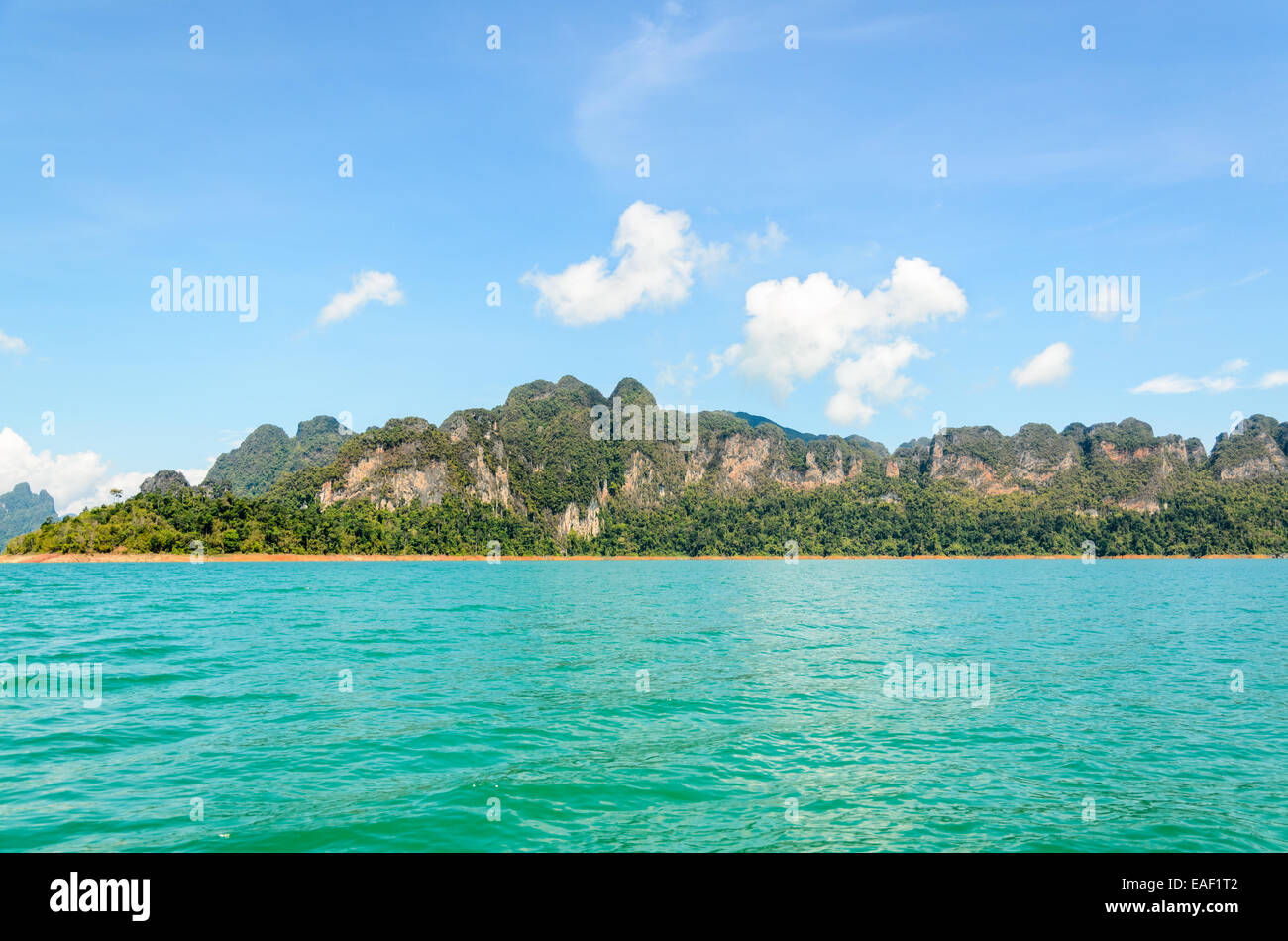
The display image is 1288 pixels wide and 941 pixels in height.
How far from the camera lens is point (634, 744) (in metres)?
14.2

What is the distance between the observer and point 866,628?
34906mm

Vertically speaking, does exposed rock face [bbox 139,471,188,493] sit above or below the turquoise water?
above

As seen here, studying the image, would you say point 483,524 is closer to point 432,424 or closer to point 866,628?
point 432,424

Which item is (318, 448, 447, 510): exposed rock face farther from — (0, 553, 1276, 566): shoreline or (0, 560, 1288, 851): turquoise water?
(0, 560, 1288, 851): turquoise water

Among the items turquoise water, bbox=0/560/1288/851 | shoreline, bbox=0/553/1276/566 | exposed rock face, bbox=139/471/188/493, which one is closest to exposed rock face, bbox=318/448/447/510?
shoreline, bbox=0/553/1276/566

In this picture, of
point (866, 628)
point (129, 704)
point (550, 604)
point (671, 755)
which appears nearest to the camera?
point (671, 755)

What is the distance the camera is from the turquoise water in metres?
10.1

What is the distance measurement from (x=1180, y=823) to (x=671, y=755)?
7.67 meters

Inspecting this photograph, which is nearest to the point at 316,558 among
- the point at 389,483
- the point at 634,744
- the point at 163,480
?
the point at 389,483

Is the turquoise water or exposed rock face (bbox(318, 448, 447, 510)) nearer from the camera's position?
the turquoise water

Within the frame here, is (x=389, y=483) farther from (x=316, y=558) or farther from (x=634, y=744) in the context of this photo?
(x=634, y=744)
